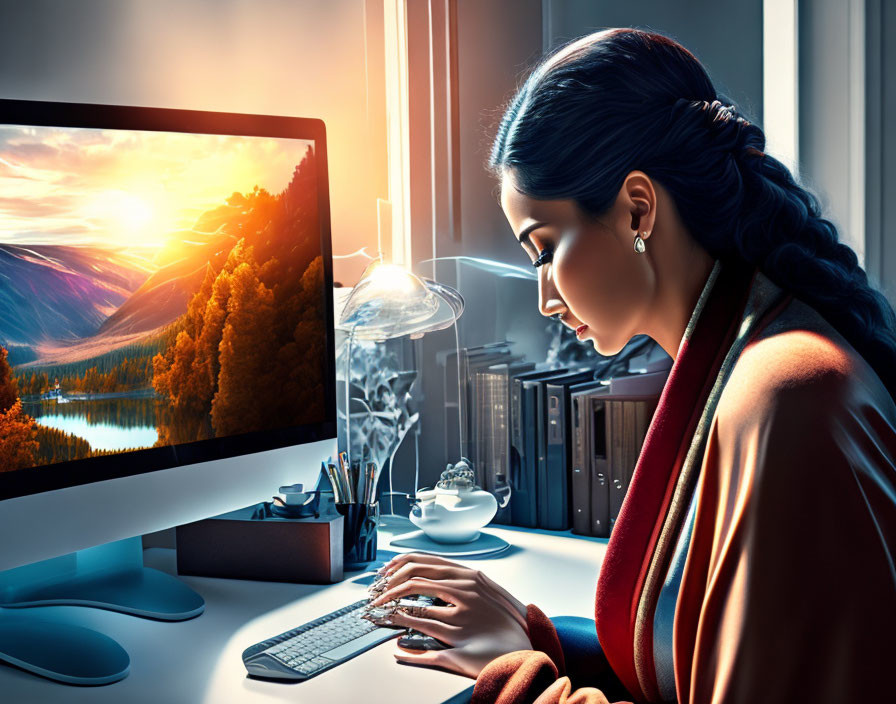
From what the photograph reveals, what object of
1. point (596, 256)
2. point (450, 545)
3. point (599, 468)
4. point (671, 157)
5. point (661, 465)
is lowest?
point (450, 545)

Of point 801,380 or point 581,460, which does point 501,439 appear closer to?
point 581,460

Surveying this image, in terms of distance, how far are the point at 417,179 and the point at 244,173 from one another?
0.65m

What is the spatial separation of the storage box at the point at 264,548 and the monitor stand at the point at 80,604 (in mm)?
66

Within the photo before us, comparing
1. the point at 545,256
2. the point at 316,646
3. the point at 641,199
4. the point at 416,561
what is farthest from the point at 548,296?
the point at 316,646

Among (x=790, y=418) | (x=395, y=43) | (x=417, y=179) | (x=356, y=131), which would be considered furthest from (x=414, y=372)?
(x=790, y=418)

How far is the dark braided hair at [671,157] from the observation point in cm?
94

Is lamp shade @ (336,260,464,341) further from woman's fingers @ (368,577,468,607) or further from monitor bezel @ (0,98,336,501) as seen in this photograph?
woman's fingers @ (368,577,468,607)

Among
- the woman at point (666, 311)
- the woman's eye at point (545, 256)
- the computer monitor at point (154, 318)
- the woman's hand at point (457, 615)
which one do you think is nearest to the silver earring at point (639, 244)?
the woman at point (666, 311)

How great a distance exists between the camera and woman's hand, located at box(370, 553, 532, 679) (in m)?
0.98

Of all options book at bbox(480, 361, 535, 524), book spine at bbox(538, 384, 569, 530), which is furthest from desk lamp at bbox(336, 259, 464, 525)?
book spine at bbox(538, 384, 569, 530)

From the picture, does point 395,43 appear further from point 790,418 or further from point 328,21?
point 790,418

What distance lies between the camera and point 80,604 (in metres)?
1.18

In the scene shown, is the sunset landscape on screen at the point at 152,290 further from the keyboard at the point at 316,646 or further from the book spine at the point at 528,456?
the book spine at the point at 528,456

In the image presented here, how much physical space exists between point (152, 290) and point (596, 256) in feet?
1.95
